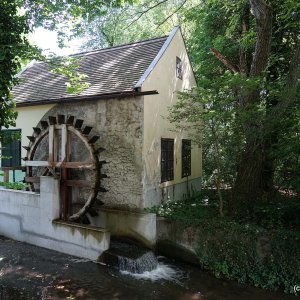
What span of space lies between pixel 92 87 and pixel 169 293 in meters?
5.84

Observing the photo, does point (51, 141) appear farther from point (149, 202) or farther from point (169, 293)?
point (169, 293)

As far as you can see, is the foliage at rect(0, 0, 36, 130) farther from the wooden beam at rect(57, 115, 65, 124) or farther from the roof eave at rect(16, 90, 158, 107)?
the wooden beam at rect(57, 115, 65, 124)

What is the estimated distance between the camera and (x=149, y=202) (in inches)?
325

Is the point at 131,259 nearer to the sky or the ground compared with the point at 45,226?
nearer to the ground

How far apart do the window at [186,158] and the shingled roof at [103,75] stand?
3.31 meters

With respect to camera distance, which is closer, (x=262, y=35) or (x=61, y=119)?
(x=262, y=35)

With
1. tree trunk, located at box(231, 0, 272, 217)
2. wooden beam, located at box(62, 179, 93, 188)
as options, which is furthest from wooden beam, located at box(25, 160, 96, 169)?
tree trunk, located at box(231, 0, 272, 217)

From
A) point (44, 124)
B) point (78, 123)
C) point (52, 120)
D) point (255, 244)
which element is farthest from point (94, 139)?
point (255, 244)

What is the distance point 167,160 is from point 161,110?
1.58 metres

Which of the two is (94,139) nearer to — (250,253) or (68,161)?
(68,161)

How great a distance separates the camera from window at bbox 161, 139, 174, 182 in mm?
9217

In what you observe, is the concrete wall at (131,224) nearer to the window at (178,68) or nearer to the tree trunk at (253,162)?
the tree trunk at (253,162)

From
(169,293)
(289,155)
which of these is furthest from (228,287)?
(289,155)

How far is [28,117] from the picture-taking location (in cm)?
1002
